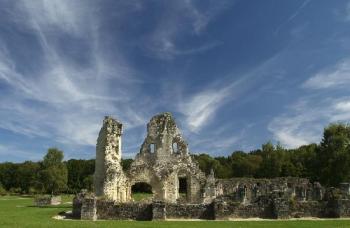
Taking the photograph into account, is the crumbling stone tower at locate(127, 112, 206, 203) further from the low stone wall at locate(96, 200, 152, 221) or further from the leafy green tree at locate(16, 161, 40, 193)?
the leafy green tree at locate(16, 161, 40, 193)

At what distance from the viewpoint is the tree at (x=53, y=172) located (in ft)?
205

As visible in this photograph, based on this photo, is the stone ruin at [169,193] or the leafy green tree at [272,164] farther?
the leafy green tree at [272,164]

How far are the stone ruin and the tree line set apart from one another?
14870 millimetres

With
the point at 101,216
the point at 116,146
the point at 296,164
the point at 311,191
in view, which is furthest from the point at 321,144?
the point at 101,216

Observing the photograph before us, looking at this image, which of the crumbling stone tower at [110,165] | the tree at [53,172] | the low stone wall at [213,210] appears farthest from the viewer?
the tree at [53,172]

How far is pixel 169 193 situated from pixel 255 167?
43.6 m

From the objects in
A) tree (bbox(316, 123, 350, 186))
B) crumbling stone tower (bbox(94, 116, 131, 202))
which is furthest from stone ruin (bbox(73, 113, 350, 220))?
tree (bbox(316, 123, 350, 186))

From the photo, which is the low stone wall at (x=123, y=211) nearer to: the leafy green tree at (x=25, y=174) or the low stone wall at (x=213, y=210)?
the low stone wall at (x=213, y=210)

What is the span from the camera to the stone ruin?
25.6 m

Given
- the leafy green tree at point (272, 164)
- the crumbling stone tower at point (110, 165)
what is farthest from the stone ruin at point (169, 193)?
the leafy green tree at point (272, 164)

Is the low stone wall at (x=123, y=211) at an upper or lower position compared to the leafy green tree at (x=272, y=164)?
lower

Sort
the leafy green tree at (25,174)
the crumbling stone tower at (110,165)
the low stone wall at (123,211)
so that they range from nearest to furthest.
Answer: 1. the low stone wall at (123,211)
2. the crumbling stone tower at (110,165)
3. the leafy green tree at (25,174)

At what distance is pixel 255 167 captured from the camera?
76.8 metres

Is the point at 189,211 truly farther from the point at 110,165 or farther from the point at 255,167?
the point at 255,167
